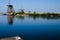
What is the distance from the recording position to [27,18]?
21.2 ft

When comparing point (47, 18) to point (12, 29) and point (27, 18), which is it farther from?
point (12, 29)

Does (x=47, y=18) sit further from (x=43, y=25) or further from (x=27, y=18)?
(x=27, y=18)

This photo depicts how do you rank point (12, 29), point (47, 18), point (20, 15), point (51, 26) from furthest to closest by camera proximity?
point (47, 18), point (51, 26), point (20, 15), point (12, 29)

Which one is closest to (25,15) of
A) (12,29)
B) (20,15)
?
(20,15)

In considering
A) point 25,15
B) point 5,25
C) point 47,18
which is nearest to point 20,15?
point 25,15

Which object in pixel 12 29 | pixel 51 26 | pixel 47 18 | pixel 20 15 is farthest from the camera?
pixel 47 18

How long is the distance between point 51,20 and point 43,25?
0.89 meters

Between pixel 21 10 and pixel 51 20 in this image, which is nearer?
pixel 21 10

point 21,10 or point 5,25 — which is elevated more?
point 21,10

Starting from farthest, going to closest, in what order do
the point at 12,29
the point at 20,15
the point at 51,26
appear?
the point at 51,26, the point at 20,15, the point at 12,29

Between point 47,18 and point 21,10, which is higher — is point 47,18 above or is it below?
below

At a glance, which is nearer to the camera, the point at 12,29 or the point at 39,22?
the point at 12,29

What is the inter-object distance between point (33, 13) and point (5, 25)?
1.22 m

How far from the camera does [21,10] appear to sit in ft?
18.6
